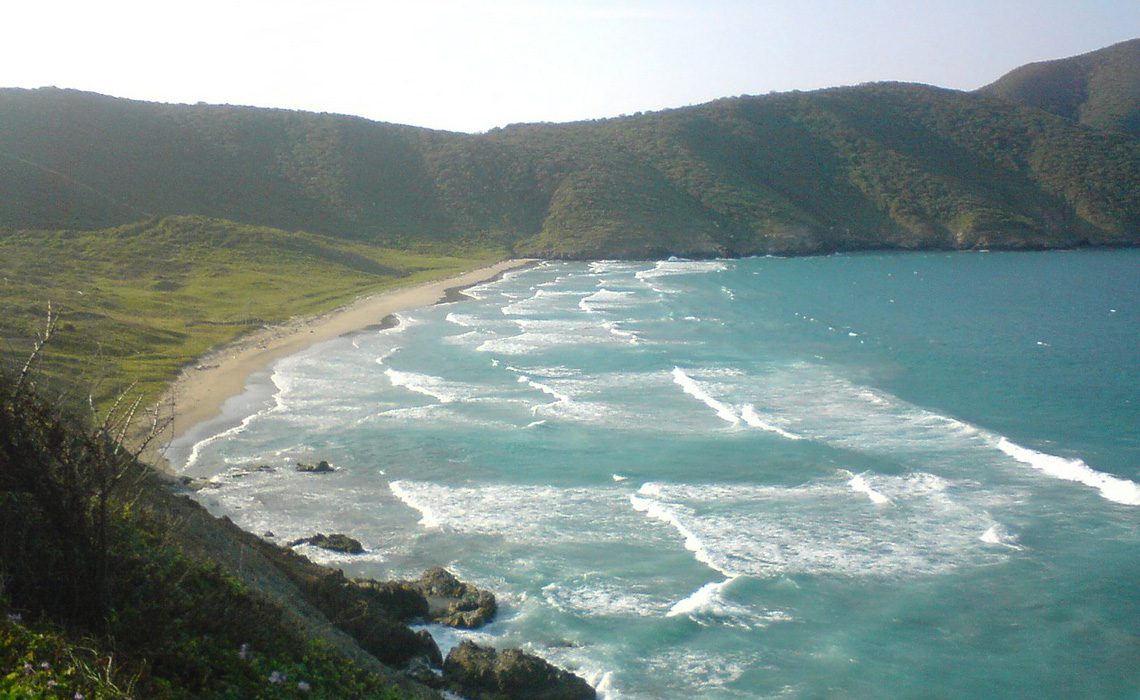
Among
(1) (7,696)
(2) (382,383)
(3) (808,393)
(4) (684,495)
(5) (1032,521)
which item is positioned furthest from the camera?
(2) (382,383)

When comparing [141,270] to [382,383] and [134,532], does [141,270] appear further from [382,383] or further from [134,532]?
[134,532]

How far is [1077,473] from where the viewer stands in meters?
23.3

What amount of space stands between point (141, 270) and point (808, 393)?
140 feet

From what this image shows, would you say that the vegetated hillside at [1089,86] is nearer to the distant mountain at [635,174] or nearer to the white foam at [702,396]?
the distant mountain at [635,174]

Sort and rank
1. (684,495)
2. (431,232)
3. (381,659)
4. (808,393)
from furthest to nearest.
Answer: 1. (431,232)
2. (808,393)
3. (684,495)
4. (381,659)

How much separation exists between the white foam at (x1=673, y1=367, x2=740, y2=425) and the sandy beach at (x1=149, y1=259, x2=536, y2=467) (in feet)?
48.7

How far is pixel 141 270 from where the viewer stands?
59125 mm

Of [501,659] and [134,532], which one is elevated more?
[134,532]

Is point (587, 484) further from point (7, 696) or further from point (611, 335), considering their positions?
point (611, 335)

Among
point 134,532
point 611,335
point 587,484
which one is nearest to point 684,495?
point 587,484

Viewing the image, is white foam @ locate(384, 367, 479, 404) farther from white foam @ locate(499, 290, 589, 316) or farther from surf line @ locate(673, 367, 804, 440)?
white foam @ locate(499, 290, 589, 316)

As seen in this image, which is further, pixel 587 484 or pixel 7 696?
pixel 587 484

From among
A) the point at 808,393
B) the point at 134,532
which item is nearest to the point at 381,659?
the point at 134,532

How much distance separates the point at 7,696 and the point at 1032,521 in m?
19.2
